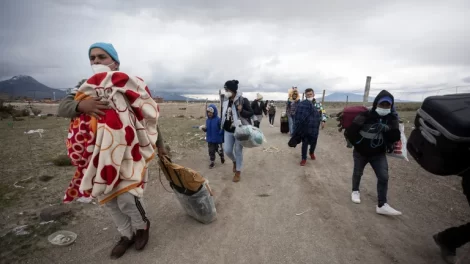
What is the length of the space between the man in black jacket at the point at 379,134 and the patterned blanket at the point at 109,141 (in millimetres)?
3079

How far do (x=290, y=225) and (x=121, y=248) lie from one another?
221 centimetres

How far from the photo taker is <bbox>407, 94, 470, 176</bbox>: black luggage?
1.72 m

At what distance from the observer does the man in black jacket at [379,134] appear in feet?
10.9

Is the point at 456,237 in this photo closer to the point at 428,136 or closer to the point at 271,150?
the point at 428,136

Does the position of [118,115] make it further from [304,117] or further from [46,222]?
[304,117]

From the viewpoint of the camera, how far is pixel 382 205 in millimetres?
3496

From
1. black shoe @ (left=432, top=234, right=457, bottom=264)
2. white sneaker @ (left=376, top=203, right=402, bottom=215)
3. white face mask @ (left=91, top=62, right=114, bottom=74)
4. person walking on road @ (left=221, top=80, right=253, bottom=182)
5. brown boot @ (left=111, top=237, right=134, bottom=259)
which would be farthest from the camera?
person walking on road @ (left=221, top=80, right=253, bottom=182)

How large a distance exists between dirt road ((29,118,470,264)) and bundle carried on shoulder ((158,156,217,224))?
21 centimetres

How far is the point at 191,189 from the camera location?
287 centimetres

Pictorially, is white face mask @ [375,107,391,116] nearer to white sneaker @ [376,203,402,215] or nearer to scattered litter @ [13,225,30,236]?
white sneaker @ [376,203,402,215]

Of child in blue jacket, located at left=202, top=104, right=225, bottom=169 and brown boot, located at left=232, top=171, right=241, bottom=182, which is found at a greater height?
child in blue jacket, located at left=202, top=104, right=225, bottom=169

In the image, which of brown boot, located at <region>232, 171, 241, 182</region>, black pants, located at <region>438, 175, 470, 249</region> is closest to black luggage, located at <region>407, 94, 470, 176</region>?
black pants, located at <region>438, 175, 470, 249</region>

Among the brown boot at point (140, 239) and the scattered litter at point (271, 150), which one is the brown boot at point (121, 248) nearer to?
the brown boot at point (140, 239)

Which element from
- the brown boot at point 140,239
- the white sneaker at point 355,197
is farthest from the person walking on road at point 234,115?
the brown boot at point 140,239
